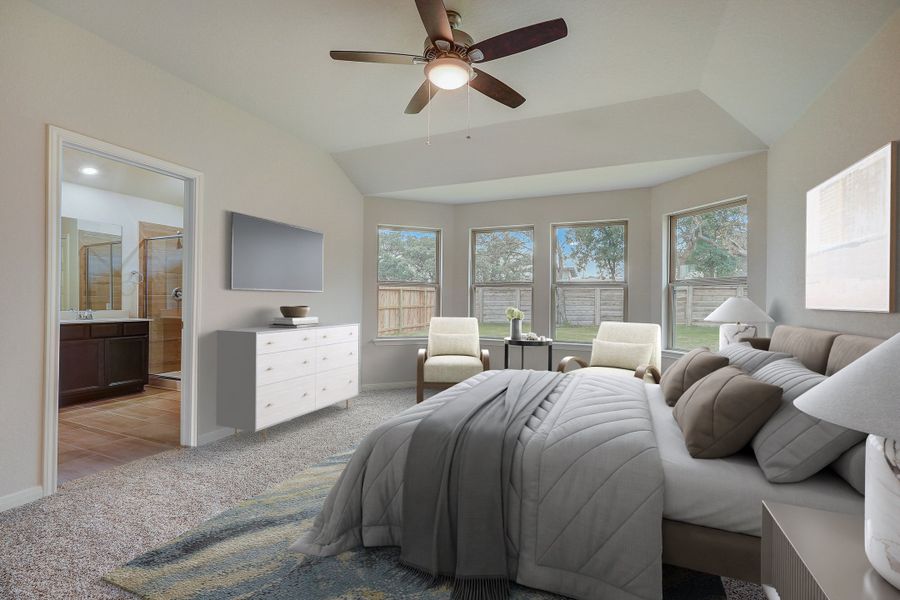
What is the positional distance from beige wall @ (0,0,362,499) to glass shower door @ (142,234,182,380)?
2432 millimetres

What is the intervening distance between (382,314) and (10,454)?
376 cm

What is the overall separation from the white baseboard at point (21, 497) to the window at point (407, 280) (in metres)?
3.62

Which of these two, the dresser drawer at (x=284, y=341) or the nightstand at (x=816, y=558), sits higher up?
the dresser drawer at (x=284, y=341)

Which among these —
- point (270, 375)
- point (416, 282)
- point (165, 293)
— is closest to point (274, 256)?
point (270, 375)

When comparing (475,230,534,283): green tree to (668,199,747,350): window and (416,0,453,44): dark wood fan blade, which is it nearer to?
(668,199,747,350): window

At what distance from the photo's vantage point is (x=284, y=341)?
3641 millimetres

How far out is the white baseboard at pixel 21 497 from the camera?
92.7 inches

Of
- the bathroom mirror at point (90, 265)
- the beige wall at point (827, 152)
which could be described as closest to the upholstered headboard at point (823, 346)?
the beige wall at point (827, 152)

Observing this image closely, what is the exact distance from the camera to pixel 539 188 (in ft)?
17.0

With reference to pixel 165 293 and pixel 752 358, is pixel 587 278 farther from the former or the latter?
pixel 165 293

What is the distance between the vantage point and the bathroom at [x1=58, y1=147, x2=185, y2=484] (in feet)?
13.1

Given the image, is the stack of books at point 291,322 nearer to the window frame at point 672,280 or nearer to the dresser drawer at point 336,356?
the dresser drawer at point 336,356

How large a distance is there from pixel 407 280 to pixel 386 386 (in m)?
1.44

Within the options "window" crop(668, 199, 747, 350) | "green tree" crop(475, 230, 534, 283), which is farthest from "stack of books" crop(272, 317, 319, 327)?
"window" crop(668, 199, 747, 350)
